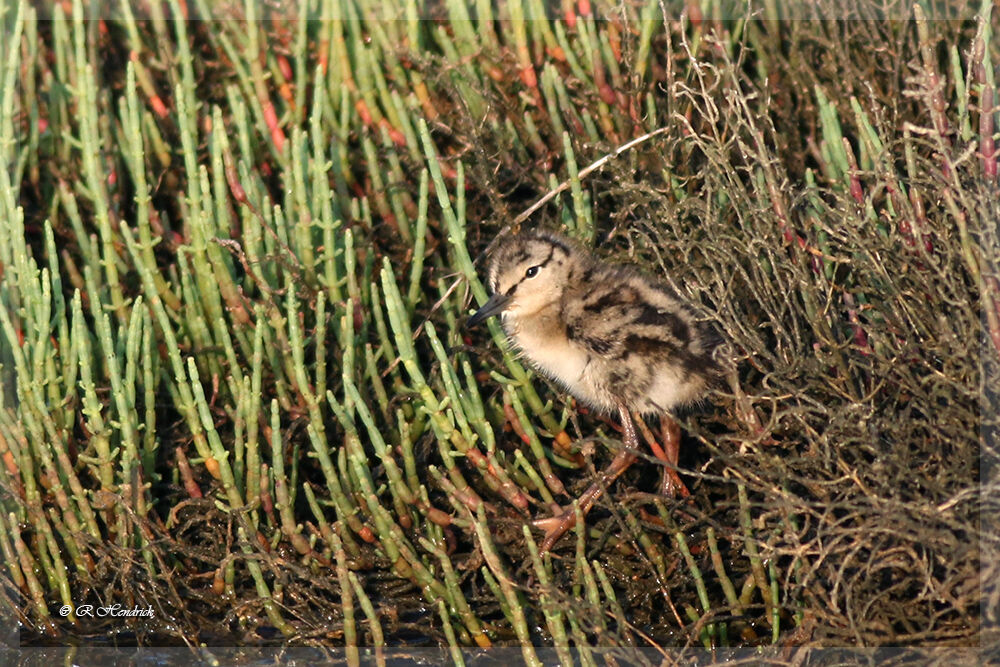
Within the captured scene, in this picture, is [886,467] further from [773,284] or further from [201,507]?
[201,507]

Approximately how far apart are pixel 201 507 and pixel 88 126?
4.52 feet

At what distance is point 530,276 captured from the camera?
12.3 feet

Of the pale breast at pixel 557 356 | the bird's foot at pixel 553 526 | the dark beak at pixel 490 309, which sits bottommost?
the bird's foot at pixel 553 526

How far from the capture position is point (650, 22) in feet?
14.4

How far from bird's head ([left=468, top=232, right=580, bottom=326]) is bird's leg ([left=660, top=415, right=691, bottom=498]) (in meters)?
0.52

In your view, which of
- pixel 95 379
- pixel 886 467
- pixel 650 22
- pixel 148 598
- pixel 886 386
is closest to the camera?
pixel 886 467

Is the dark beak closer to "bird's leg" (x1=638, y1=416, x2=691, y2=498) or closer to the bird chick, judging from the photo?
the bird chick

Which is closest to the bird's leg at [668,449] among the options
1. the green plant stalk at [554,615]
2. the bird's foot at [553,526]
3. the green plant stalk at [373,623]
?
the bird's foot at [553,526]

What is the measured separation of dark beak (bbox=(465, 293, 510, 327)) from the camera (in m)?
3.74

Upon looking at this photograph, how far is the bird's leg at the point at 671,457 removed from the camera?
363cm

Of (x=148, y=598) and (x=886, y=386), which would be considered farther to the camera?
(x=148, y=598)

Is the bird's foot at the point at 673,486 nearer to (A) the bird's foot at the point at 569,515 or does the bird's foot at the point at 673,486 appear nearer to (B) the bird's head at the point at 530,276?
(A) the bird's foot at the point at 569,515

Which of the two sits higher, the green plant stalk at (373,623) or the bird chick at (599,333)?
the bird chick at (599,333)

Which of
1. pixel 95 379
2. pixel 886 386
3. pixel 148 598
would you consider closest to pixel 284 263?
pixel 95 379
